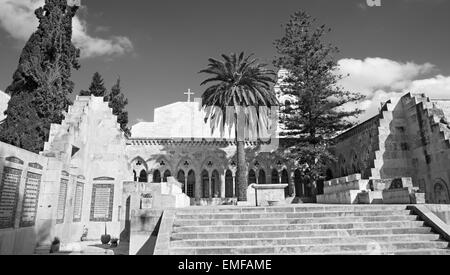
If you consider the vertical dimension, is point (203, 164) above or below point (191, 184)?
above

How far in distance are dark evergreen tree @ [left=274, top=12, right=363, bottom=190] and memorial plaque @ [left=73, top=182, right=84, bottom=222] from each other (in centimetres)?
1405

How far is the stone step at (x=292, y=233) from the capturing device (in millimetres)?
6691

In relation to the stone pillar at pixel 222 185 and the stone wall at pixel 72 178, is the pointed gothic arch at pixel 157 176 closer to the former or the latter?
the stone pillar at pixel 222 185

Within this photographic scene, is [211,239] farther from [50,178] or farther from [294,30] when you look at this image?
[294,30]

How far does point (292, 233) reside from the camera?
6770 millimetres

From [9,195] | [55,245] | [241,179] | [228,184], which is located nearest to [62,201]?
[55,245]

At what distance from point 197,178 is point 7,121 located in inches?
664

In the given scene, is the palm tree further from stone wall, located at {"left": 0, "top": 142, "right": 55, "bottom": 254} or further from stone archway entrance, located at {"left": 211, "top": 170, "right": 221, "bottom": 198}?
stone wall, located at {"left": 0, "top": 142, "right": 55, "bottom": 254}

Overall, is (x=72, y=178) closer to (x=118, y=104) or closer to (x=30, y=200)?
(x=30, y=200)

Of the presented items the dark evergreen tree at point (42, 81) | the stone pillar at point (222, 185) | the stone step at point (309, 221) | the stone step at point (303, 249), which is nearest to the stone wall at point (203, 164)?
the stone pillar at point (222, 185)

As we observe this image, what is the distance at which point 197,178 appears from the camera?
93.3 feet

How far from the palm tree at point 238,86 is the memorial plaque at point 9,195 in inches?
608

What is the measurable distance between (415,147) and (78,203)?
15855mm

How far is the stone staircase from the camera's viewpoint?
609 centimetres
